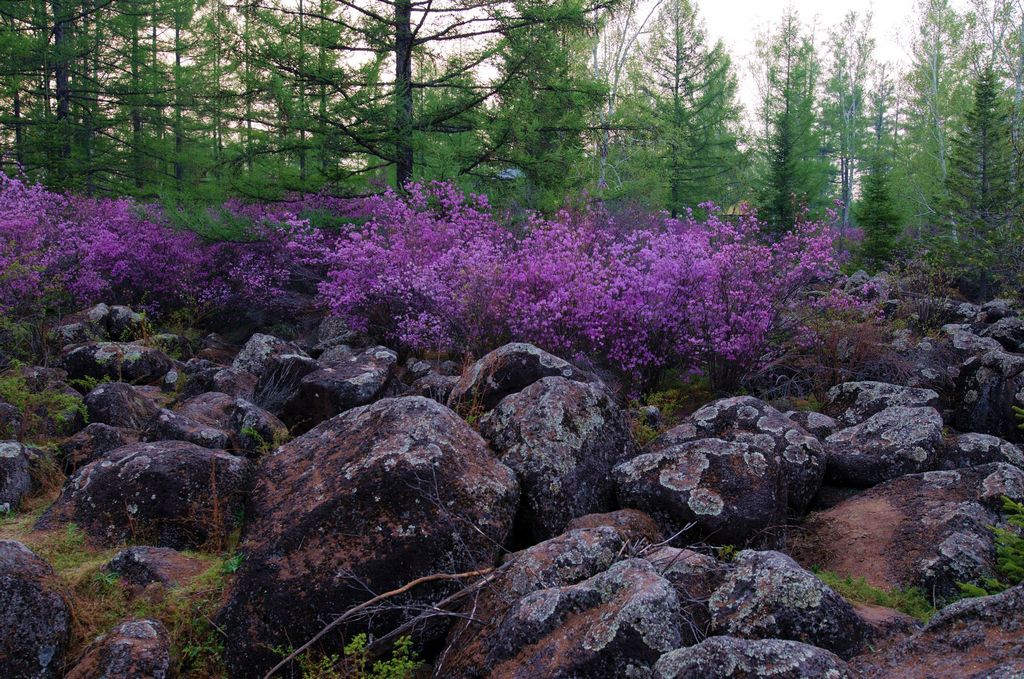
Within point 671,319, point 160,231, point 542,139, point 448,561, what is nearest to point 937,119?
point 542,139

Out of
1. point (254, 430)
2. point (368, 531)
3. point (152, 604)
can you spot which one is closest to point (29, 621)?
point (152, 604)

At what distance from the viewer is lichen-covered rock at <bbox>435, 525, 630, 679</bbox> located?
10.1 ft

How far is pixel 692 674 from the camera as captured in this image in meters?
2.20

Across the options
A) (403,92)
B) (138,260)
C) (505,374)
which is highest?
(403,92)

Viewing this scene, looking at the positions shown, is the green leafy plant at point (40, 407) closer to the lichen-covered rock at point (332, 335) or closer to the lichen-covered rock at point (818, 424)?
the lichen-covered rock at point (332, 335)

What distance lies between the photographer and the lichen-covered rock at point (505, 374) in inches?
212

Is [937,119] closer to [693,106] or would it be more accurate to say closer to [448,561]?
[693,106]

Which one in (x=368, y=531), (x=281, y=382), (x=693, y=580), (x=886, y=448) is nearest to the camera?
(x=693, y=580)

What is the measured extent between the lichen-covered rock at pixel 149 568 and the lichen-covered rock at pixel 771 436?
3374 millimetres

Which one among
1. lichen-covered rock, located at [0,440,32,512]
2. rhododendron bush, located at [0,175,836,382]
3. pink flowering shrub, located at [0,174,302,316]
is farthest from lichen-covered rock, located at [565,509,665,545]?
pink flowering shrub, located at [0,174,302,316]

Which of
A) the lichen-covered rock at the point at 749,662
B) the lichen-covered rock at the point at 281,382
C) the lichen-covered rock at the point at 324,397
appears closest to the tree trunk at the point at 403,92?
the lichen-covered rock at the point at 281,382

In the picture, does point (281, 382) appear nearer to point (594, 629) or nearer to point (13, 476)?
point (13, 476)

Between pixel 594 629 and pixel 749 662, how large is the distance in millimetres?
612

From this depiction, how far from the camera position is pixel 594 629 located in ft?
8.54
